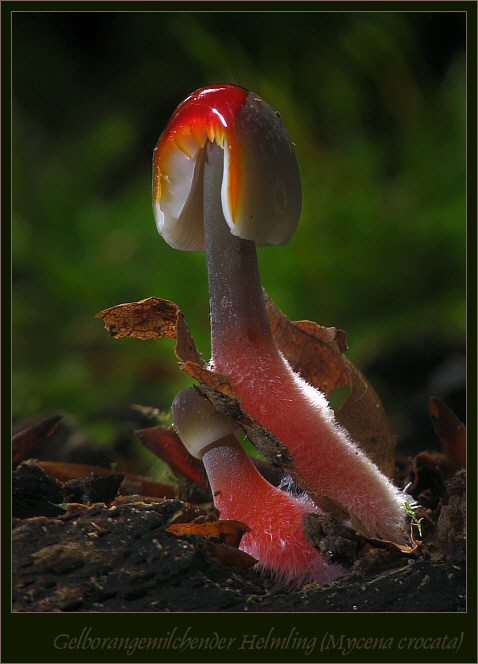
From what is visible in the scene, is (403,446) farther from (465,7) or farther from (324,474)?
(465,7)

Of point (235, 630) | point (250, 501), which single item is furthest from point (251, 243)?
point (235, 630)

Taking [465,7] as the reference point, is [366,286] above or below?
below

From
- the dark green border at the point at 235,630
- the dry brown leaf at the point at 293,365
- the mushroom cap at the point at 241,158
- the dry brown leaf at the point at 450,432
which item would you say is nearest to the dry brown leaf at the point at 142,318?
the dry brown leaf at the point at 293,365

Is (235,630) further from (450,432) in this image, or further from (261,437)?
(450,432)

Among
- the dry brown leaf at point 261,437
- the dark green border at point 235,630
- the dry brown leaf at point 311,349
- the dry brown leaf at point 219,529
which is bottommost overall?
the dark green border at point 235,630

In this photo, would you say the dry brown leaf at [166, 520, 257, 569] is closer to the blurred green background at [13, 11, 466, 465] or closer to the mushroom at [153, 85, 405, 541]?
the mushroom at [153, 85, 405, 541]

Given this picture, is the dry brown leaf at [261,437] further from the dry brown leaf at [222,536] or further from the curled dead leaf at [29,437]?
the curled dead leaf at [29,437]

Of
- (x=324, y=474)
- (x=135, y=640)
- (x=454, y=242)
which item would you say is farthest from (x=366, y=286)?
(x=135, y=640)
